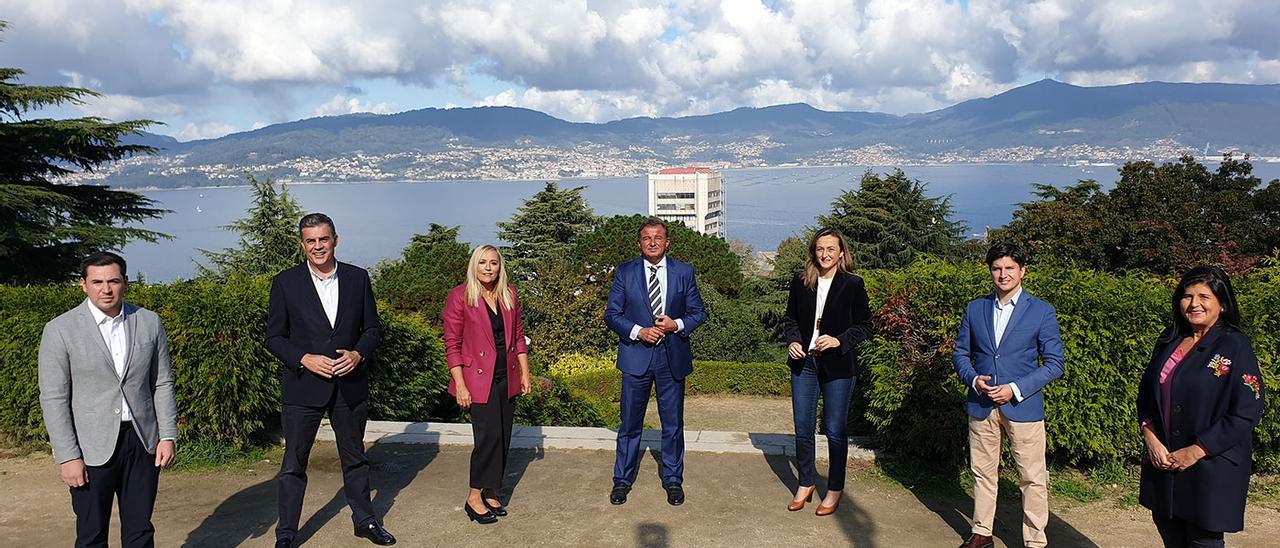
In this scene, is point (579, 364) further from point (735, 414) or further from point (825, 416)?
point (825, 416)

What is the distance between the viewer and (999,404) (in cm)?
434

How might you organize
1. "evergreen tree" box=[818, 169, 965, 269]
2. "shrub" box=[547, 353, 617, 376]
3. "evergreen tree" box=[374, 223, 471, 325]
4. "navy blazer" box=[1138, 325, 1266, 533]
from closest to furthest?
"navy blazer" box=[1138, 325, 1266, 533] → "shrub" box=[547, 353, 617, 376] → "evergreen tree" box=[374, 223, 471, 325] → "evergreen tree" box=[818, 169, 965, 269]

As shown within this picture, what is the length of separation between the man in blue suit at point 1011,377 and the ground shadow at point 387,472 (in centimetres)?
377

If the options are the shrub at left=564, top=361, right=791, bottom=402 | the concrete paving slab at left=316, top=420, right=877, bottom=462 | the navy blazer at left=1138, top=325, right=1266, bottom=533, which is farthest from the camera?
the shrub at left=564, top=361, right=791, bottom=402

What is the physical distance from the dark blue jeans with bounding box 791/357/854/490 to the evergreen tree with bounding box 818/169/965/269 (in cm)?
3099

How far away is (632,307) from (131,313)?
2.88 metres

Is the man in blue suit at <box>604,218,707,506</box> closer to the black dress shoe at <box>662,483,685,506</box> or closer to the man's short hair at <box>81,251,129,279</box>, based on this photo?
the black dress shoe at <box>662,483,685,506</box>

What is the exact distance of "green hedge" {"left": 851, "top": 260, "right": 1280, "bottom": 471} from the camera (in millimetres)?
5625

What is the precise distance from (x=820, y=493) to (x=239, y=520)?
3.94m

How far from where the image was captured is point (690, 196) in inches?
5969

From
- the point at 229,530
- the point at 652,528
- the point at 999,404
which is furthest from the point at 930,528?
the point at 229,530

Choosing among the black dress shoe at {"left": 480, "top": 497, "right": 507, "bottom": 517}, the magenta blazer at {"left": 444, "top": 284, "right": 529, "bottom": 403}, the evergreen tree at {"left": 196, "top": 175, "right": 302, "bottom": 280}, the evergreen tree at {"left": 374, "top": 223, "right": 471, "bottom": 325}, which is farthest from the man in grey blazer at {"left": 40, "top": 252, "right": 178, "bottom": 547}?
the evergreen tree at {"left": 196, "top": 175, "right": 302, "bottom": 280}

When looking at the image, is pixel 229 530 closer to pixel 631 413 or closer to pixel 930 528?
pixel 631 413

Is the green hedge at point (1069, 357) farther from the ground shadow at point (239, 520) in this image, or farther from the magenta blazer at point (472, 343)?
the ground shadow at point (239, 520)
